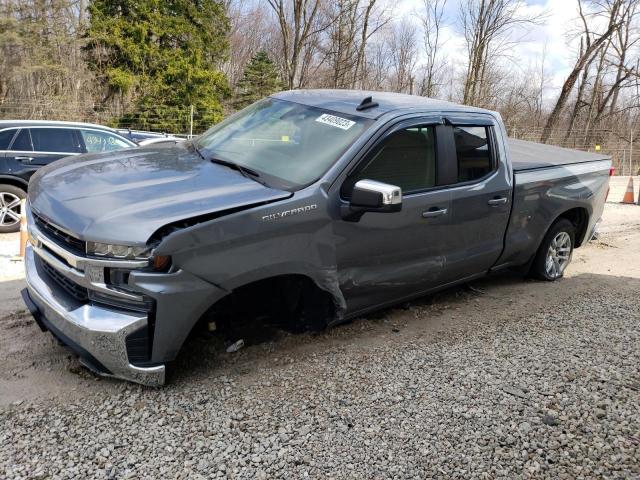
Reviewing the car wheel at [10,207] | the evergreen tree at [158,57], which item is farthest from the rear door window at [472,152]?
the evergreen tree at [158,57]

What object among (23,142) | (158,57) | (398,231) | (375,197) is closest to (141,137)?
(23,142)

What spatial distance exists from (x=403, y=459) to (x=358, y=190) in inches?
62.3

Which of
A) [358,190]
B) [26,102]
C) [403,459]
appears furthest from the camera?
[26,102]

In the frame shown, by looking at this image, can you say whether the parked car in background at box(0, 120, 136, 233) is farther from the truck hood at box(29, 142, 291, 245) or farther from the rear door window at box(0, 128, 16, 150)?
the truck hood at box(29, 142, 291, 245)

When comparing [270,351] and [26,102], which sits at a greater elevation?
[26,102]

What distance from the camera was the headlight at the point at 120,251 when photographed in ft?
8.63

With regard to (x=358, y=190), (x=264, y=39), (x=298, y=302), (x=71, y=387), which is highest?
(x=264, y=39)

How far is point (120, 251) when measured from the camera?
264cm

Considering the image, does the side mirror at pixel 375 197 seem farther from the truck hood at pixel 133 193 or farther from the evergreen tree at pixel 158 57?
the evergreen tree at pixel 158 57

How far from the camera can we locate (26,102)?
16.9 meters

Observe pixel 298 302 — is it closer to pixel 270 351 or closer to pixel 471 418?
pixel 270 351

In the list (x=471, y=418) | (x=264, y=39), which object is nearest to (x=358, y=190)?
(x=471, y=418)

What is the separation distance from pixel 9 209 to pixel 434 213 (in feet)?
20.5

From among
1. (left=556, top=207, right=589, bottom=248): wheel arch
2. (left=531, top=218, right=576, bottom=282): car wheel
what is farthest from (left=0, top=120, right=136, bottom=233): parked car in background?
(left=556, top=207, right=589, bottom=248): wheel arch
